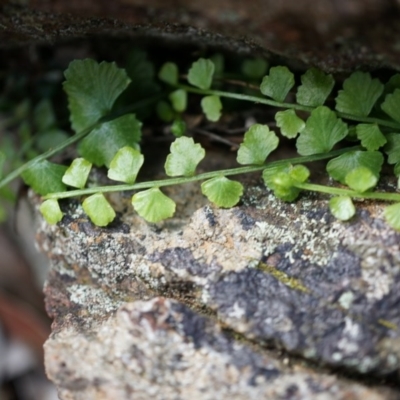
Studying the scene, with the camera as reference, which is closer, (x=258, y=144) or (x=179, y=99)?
(x=258, y=144)

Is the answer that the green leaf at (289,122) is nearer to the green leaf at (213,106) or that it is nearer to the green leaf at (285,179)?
the green leaf at (285,179)

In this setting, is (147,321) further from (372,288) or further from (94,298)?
(372,288)

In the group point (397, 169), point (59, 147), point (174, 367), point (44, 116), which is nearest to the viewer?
point (174, 367)

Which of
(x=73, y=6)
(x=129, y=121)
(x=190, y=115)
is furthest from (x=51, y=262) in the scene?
(x=73, y=6)

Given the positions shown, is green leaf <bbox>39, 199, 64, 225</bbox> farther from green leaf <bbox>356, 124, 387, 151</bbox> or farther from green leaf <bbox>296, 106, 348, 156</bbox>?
green leaf <bbox>356, 124, 387, 151</bbox>

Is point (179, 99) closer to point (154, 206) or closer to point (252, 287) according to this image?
point (154, 206)

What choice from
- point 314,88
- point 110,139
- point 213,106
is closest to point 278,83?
point 314,88
